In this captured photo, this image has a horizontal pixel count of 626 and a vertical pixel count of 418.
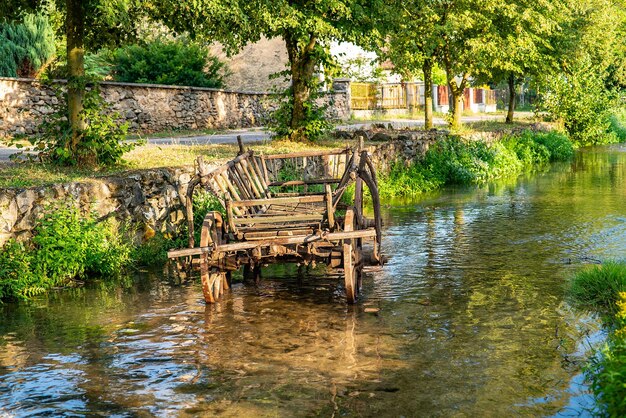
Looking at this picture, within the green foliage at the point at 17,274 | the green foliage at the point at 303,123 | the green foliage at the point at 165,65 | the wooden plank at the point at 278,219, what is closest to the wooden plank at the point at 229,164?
the wooden plank at the point at 278,219

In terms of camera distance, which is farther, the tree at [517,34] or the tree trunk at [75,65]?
the tree at [517,34]

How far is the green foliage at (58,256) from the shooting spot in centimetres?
980

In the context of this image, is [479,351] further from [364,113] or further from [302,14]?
[364,113]

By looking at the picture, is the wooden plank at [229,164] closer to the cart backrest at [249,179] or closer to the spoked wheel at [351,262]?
the cart backrest at [249,179]

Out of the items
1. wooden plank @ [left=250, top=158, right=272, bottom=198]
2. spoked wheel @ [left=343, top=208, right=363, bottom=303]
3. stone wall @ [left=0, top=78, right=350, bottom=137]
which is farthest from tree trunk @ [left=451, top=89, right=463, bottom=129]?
spoked wheel @ [left=343, top=208, right=363, bottom=303]

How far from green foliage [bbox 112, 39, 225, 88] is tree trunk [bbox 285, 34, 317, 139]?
1264 centimetres

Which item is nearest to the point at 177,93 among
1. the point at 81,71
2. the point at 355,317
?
the point at 81,71

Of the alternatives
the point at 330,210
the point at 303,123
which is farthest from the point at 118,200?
the point at 303,123

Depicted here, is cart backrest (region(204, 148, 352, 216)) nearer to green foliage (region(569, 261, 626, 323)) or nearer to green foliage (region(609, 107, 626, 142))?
green foliage (region(569, 261, 626, 323))

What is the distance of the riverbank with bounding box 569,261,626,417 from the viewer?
5.30 meters

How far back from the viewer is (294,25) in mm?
16812

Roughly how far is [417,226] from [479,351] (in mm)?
7365

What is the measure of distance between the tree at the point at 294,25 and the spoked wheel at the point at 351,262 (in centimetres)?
484

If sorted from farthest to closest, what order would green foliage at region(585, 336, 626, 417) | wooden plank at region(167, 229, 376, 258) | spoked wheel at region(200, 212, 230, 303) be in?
1. spoked wheel at region(200, 212, 230, 303)
2. wooden plank at region(167, 229, 376, 258)
3. green foliage at region(585, 336, 626, 417)
